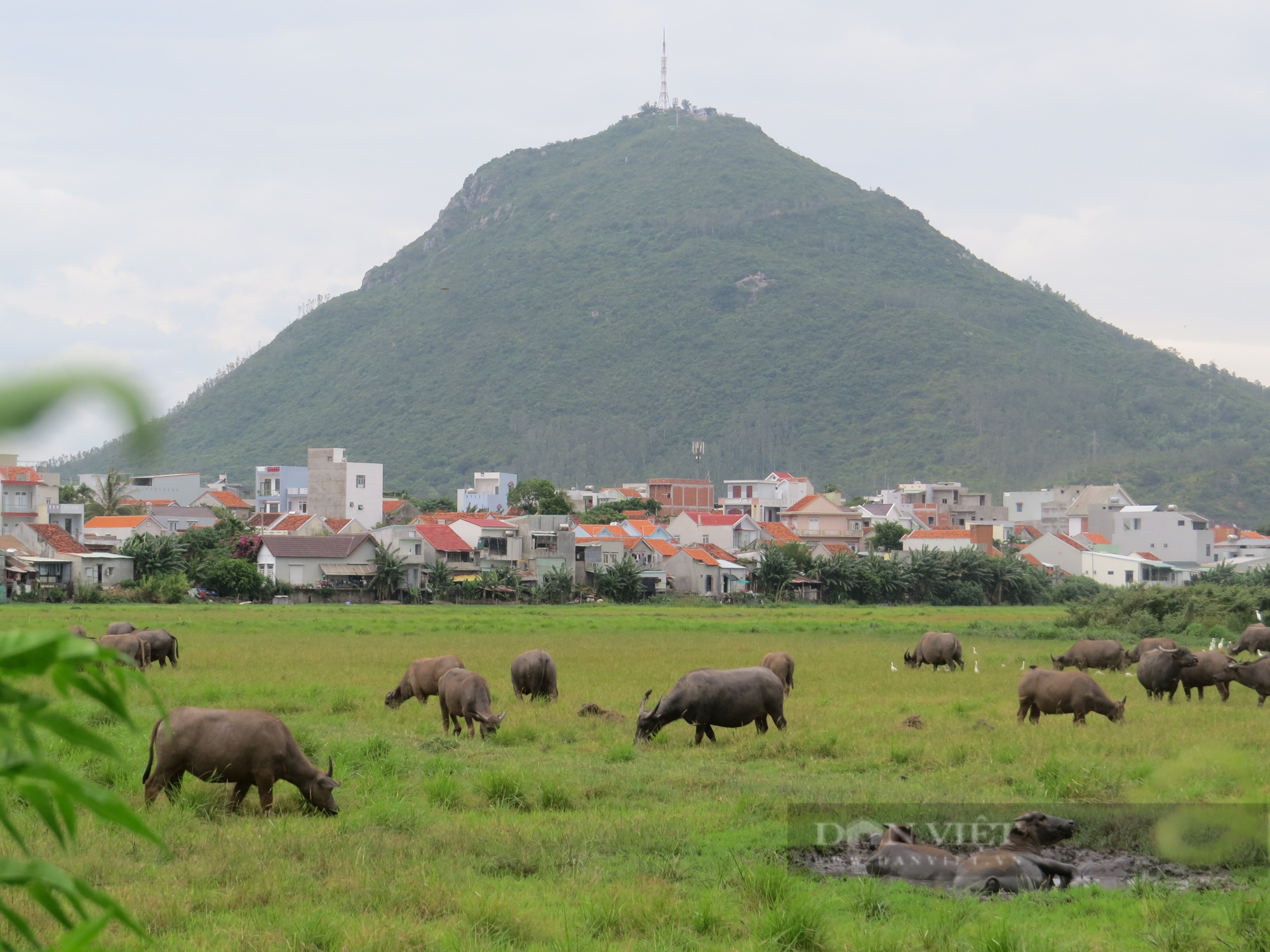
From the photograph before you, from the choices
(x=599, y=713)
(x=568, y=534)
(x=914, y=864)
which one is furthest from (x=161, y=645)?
(x=568, y=534)

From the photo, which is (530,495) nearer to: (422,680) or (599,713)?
(422,680)

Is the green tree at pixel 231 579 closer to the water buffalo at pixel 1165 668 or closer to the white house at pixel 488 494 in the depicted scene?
the white house at pixel 488 494

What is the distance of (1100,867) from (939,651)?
21245 millimetres

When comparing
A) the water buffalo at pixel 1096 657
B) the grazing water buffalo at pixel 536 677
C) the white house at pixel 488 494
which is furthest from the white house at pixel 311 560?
the grazing water buffalo at pixel 536 677

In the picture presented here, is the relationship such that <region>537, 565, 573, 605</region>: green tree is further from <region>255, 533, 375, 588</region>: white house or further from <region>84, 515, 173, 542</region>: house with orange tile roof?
<region>84, 515, 173, 542</region>: house with orange tile roof

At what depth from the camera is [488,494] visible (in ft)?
425

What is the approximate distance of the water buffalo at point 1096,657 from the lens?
2972 cm

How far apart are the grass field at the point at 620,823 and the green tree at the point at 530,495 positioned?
3348 inches

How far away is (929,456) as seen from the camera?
180 meters

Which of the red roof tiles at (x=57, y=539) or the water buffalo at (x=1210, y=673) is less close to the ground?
the red roof tiles at (x=57, y=539)

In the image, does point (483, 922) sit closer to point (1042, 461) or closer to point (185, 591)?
point (185, 591)

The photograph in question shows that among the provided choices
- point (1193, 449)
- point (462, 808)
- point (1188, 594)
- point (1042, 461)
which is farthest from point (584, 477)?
point (462, 808)

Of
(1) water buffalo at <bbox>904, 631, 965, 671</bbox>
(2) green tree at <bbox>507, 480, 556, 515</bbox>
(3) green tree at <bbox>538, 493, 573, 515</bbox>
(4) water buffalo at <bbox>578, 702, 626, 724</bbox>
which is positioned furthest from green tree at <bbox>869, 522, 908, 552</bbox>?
(4) water buffalo at <bbox>578, 702, 626, 724</bbox>

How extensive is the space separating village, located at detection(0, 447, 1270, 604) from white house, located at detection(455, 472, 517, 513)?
26 centimetres
